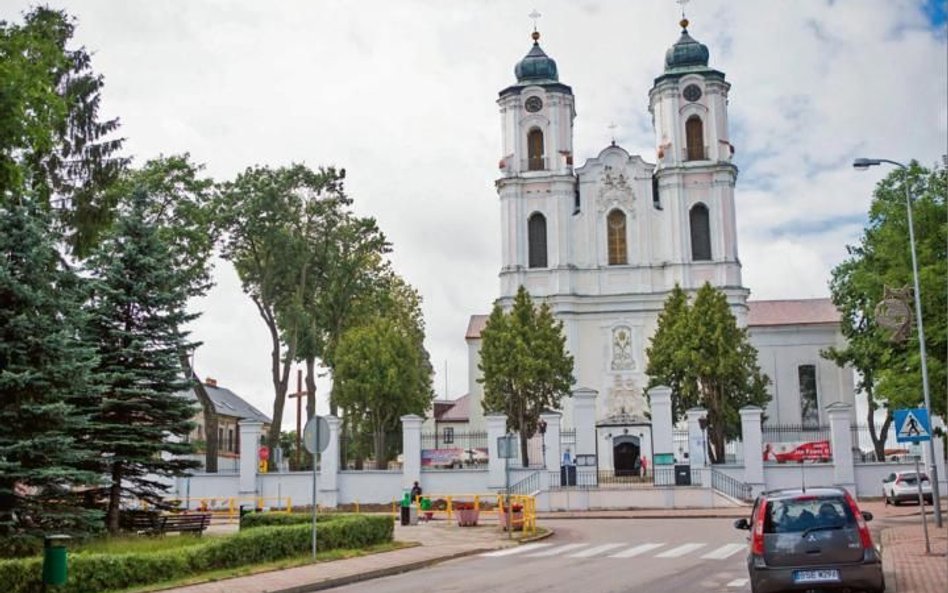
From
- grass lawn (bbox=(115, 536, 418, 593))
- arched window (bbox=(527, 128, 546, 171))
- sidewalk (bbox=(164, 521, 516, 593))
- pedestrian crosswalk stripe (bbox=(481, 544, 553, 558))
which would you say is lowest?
pedestrian crosswalk stripe (bbox=(481, 544, 553, 558))

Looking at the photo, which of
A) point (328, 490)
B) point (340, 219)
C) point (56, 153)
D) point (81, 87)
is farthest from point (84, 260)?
point (340, 219)

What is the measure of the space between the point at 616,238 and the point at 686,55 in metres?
13.4

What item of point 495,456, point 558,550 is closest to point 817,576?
point 558,550

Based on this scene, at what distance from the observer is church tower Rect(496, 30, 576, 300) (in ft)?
214

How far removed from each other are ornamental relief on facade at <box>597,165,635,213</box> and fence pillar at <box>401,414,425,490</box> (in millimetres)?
29355

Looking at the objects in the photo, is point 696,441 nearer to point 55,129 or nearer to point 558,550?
point 558,550

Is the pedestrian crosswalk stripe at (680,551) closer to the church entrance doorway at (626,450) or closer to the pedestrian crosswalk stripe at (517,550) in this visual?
the pedestrian crosswalk stripe at (517,550)

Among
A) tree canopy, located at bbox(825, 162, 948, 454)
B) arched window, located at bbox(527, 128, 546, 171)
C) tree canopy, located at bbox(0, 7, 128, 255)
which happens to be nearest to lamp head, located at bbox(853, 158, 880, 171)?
tree canopy, located at bbox(825, 162, 948, 454)

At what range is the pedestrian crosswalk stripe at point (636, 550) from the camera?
66.6 ft

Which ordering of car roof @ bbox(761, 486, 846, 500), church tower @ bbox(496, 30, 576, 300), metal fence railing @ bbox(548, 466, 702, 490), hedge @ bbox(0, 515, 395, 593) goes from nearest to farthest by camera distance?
car roof @ bbox(761, 486, 846, 500)
hedge @ bbox(0, 515, 395, 593)
metal fence railing @ bbox(548, 466, 702, 490)
church tower @ bbox(496, 30, 576, 300)

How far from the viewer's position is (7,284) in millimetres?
17859

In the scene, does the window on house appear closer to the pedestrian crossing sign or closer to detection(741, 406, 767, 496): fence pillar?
detection(741, 406, 767, 496): fence pillar

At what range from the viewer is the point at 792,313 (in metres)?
73.7

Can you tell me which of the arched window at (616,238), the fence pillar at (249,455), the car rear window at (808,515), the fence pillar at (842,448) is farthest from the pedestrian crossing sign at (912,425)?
the arched window at (616,238)
